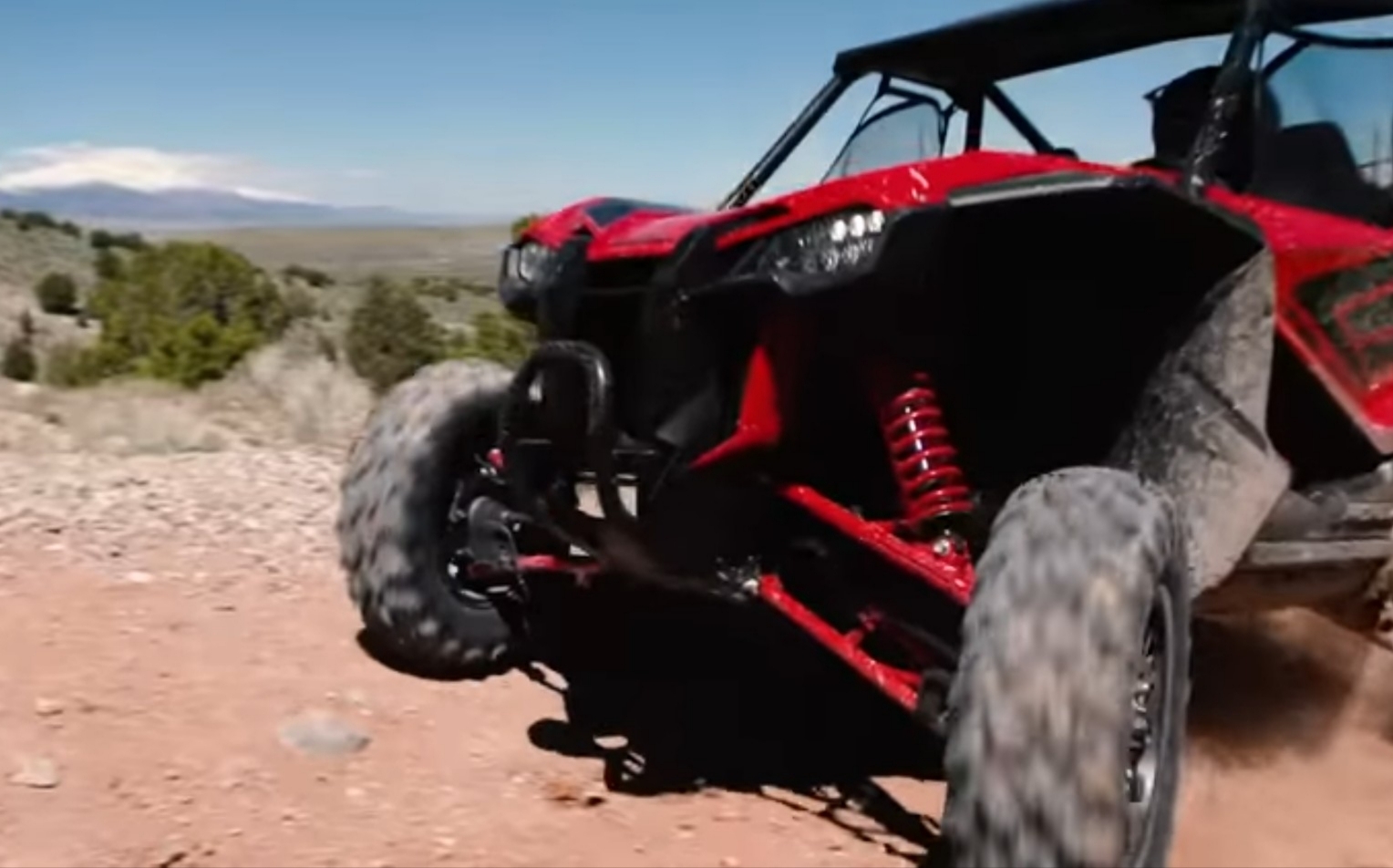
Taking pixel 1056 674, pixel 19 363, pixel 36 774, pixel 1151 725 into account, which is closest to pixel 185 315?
pixel 19 363

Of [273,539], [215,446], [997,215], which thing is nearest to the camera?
[997,215]

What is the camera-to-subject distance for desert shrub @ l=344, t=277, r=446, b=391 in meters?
18.0

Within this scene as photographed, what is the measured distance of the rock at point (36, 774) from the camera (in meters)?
3.75

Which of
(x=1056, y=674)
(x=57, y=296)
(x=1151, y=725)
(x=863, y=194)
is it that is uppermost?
(x=863, y=194)

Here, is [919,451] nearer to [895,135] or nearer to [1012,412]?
[1012,412]

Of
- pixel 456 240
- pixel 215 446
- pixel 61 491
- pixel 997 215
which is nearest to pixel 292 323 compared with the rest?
pixel 215 446

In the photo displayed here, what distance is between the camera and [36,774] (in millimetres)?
3789

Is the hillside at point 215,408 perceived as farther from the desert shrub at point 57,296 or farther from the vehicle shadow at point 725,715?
the desert shrub at point 57,296

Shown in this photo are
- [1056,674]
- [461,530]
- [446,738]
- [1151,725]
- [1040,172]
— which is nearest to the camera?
[1056,674]

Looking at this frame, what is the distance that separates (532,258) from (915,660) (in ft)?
4.46

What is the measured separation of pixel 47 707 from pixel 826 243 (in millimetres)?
2167

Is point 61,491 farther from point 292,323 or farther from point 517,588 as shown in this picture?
point 292,323

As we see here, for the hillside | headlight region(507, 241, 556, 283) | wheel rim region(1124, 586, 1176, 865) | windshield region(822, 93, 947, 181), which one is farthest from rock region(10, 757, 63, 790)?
windshield region(822, 93, 947, 181)

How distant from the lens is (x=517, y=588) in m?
5.17
